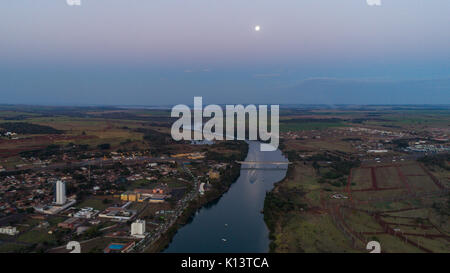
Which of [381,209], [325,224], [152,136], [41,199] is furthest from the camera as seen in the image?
[152,136]

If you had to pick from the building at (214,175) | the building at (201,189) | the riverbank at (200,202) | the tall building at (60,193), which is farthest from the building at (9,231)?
the building at (214,175)

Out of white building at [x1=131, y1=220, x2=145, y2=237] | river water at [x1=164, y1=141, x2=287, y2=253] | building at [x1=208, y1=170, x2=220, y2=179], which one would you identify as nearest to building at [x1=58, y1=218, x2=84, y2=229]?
white building at [x1=131, y1=220, x2=145, y2=237]

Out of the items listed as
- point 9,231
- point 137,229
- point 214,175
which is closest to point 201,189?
point 214,175

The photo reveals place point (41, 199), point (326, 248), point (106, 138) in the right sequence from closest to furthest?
point (326, 248) < point (41, 199) < point (106, 138)

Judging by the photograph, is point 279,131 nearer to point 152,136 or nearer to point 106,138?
point 152,136

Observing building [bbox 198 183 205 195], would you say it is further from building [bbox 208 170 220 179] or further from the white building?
the white building

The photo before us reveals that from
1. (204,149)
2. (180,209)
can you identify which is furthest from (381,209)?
(204,149)
